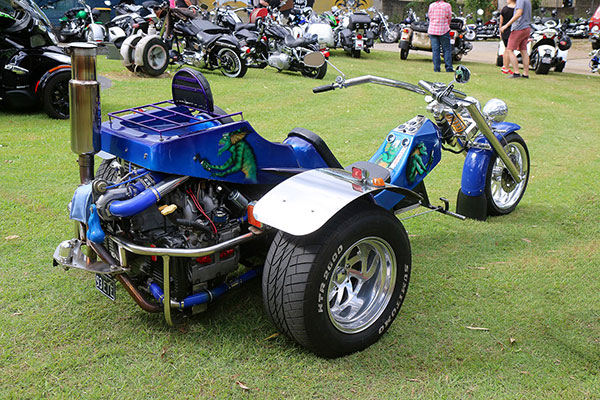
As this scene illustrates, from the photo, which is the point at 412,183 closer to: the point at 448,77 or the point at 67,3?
the point at 448,77

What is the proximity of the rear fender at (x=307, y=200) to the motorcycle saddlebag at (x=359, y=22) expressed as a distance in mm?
16547

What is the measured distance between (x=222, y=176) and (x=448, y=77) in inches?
463

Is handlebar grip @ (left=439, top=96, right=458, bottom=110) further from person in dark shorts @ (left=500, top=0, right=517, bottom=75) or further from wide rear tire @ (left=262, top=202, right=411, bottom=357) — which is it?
person in dark shorts @ (left=500, top=0, right=517, bottom=75)

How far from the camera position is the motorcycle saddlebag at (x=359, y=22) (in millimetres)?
18469

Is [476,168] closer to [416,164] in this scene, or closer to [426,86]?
[416,164]

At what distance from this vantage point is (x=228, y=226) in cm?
301

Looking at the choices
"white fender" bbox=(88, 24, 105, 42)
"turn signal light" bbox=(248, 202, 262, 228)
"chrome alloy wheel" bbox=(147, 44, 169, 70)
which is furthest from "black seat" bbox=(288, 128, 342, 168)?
"white fender" bbox=(88, 24, 105, 42)

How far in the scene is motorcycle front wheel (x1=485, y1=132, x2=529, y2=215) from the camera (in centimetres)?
477

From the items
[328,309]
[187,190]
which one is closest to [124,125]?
[187,190]

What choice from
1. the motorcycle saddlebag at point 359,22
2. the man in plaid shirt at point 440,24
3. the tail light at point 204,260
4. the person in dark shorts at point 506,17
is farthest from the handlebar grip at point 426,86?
the motorcycle saddlebag at point 359,22

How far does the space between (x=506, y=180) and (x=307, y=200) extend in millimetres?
2874

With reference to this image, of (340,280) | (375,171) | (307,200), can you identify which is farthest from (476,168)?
(307,200)

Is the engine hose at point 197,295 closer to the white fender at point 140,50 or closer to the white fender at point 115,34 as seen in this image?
the white fender at point 140,50

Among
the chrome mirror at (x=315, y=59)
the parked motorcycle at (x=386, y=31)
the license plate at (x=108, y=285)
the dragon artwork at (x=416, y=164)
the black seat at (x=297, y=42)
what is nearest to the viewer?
the license plate at (x=108, y=285)
